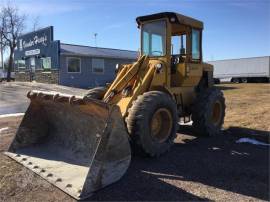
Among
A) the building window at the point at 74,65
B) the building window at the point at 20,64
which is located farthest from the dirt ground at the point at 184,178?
the building window at the point at 20,64

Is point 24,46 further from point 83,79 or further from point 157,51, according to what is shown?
point 157,51

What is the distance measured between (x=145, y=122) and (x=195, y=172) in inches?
45.1

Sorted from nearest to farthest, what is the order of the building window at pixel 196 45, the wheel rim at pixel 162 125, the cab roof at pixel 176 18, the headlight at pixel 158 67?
the wheel rim at pixel 162 125
the headlight at pixel 158 67
the cab roof at pixel 176 18
the building window at pixel 196 45

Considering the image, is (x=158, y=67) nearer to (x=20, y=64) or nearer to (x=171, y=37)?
(x=171, y=37)

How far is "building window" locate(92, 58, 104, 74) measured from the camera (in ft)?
95.5

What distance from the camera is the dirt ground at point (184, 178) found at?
4.82 meters

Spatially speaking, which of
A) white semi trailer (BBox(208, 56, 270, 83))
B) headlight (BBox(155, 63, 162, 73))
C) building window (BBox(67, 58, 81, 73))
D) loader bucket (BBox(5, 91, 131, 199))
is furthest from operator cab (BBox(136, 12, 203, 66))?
white semi trailer (BBox(208, 56, 270, 83))

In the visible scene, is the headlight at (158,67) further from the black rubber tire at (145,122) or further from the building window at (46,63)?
the building window at (46,63)

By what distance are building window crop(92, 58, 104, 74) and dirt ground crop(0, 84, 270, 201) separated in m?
21.5

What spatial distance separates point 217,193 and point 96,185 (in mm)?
1640

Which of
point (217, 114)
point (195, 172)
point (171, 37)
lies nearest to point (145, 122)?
point (195, 172)

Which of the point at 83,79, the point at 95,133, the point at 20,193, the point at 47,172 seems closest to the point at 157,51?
the point at 95,133

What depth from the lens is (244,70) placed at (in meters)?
40.1

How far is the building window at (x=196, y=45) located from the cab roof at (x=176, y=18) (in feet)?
0.47
